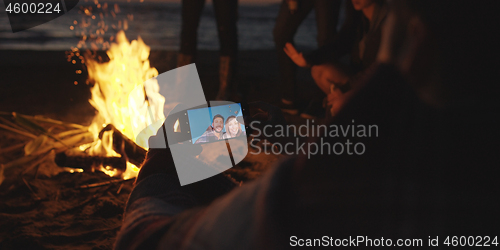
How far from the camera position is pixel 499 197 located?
0.45 meters

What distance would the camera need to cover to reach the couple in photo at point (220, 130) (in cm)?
173

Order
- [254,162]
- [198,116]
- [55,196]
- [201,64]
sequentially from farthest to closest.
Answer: [201,64]
[254,162]
[55,196]
[198,116]

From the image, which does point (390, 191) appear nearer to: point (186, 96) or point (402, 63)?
point (402, 63)

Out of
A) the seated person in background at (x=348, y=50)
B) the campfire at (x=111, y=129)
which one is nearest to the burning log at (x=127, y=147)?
the campfire at (x=111, y=129)

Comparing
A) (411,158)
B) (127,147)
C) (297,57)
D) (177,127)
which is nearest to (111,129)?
(127,147)

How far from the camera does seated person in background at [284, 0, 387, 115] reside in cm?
274

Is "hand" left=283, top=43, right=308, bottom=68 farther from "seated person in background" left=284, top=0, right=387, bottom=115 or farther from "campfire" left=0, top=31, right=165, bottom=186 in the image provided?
"campfire" left=0, top=31, right=165, bottom=186

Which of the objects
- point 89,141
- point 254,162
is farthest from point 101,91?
point 254,162

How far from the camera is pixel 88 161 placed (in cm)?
225

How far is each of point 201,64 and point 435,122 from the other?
5964mm

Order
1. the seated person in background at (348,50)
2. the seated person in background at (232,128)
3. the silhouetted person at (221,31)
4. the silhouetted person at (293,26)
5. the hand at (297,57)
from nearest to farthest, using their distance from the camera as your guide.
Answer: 1. the seated person in background at (232,128)
2. the seated person in background at (348,50)
3. the hand at (297,57)
4. the silhouetted person at (293,26)
5. the silhouetted person at (221,31)

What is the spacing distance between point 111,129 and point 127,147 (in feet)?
0.52

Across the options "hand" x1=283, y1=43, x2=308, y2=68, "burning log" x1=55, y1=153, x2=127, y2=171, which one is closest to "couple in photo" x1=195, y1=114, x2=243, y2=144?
"burning log" x1=55, y1=153, x2=127, y2=171

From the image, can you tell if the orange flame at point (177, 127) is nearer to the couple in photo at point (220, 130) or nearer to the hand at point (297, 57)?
the couple in photo at point (220, 130)
